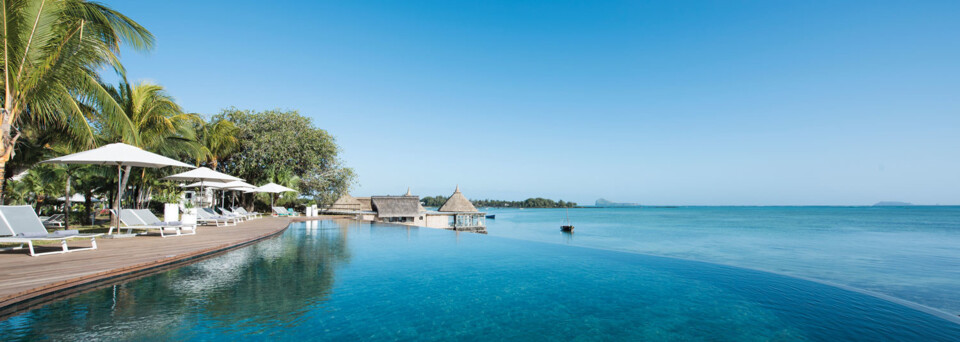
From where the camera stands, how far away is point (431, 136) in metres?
30.0

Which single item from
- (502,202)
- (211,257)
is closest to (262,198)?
(211,257)

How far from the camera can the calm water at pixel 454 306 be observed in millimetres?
3451

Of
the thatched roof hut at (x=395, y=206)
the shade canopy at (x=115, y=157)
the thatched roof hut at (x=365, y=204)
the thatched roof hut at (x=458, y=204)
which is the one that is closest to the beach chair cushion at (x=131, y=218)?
the shade canopy at (x=115, y=157)

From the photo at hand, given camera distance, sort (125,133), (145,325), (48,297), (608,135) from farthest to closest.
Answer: (608,135) < (125,133) < (48,297) < (145,325)

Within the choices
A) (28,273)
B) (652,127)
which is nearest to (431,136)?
(652,127)

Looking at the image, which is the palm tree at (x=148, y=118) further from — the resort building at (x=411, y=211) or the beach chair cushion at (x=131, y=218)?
the resort building at (x=411, y=211)

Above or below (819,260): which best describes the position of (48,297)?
above

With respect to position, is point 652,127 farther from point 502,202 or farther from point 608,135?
point 502,202

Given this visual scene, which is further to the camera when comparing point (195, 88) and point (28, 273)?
point (195, 88)

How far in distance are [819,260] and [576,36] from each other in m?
14.2

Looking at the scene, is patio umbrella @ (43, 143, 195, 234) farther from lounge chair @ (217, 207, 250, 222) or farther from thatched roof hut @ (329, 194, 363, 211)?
thatched roof hut @ (329, 194, 363, 211)

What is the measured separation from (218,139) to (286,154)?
307 cm

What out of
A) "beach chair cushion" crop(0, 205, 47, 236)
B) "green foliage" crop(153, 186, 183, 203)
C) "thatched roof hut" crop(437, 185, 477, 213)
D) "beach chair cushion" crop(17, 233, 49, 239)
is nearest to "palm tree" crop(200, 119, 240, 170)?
"green foliage" crop(153, 186, 183, 203)

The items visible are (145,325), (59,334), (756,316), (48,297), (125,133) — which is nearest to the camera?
(59,334)
